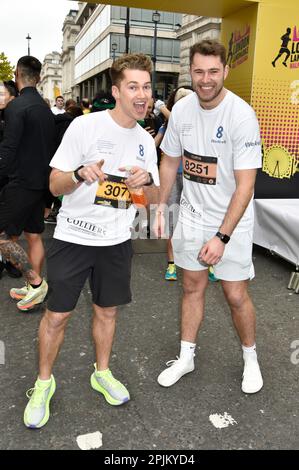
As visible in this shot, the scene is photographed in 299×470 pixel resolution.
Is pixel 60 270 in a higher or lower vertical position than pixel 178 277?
higher

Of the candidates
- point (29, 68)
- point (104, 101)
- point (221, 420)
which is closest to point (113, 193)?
point (221, 420)

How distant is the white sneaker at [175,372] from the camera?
9.22ft

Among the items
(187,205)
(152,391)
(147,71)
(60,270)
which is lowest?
(152,391)

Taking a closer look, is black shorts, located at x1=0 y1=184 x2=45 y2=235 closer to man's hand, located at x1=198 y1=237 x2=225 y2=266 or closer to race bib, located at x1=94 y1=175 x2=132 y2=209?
race bib, located at x1=94 y1=175 x2=132 y2=209

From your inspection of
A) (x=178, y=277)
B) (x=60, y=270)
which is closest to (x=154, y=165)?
(x=60, y=270)

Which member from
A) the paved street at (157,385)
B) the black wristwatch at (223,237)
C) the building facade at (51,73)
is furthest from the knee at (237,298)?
the building facade at (51,73)

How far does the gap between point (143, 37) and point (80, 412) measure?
49.8m

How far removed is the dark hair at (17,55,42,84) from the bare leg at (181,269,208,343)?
7.65 feet

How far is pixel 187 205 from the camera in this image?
2.84 m

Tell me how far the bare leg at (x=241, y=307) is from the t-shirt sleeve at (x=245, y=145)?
29.8 inches

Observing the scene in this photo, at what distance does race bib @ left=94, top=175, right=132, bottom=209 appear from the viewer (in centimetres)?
228

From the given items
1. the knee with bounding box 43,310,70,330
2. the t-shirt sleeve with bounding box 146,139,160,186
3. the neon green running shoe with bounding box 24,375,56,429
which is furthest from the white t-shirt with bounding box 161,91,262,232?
the neon green running shoe with bounding box 24,375,56,429

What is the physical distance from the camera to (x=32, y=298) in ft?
12.7
